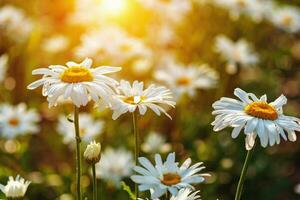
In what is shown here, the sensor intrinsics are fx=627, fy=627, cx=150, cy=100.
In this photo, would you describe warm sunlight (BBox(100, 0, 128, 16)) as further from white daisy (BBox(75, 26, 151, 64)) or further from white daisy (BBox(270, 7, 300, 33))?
white daisy (BBox(270, 7, 300, 33))

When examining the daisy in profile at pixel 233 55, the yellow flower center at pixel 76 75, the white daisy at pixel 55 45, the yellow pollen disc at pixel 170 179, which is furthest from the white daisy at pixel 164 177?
the white daisy at pixel 55 45

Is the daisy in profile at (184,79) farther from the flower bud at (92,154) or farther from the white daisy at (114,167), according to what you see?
the flower bud at (92,154)

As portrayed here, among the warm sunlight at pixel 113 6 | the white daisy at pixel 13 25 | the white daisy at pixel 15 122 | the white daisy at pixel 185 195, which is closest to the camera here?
the white daisy at pixel 185 195

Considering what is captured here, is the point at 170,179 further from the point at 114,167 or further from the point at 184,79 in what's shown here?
the point at 184,79

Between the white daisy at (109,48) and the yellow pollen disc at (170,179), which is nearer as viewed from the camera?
the yellow pollen disc at (170,179)

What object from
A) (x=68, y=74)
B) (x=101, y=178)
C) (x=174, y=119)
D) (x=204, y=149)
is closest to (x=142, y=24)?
(x=174, y=119)

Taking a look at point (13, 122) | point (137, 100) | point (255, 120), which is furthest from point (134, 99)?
point (13, 122)
